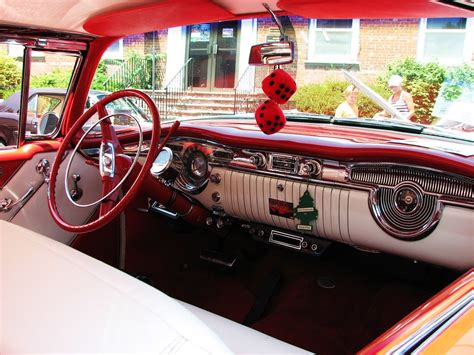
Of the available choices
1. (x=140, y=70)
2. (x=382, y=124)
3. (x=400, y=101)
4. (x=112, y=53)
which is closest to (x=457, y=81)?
(x=400, y=101)

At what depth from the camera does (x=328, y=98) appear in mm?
3512

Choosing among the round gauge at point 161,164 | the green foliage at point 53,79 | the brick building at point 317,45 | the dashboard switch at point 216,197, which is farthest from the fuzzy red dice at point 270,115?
the green foliage at point 53,79

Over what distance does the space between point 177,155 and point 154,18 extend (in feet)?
2.67

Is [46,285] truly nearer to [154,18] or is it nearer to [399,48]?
[154,18]

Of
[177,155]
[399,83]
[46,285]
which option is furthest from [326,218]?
[46,285]

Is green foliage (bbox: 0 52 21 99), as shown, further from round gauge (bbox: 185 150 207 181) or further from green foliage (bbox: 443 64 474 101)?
green foliage (bbox: 443 64 474 101)

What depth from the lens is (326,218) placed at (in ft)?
8.06

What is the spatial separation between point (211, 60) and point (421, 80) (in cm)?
281

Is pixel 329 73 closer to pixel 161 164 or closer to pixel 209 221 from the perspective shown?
pixel 209 221

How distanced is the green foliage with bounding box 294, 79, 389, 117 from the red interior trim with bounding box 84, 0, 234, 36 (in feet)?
2.43

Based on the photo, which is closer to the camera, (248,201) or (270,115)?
(270,115)

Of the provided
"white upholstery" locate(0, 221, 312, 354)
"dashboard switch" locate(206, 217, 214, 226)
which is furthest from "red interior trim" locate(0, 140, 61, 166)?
"white upholstery" locate(0, 221, 312, 354)

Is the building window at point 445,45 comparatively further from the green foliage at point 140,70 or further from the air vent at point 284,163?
the green foliage at point 140,70

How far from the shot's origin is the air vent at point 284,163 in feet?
8.20
